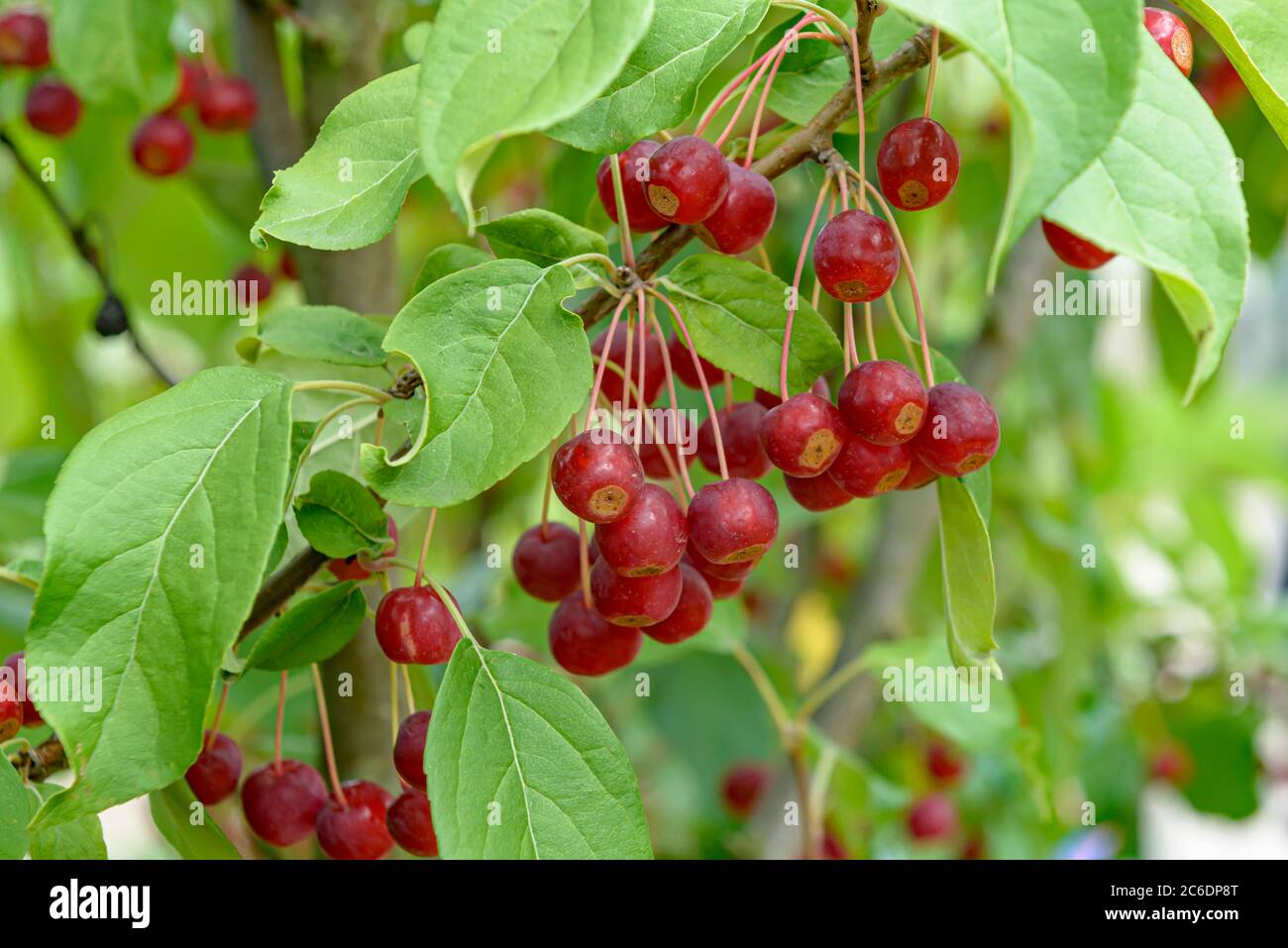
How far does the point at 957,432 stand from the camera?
87 cm

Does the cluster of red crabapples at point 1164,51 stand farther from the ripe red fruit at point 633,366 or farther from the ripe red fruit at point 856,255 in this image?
the ripe red fruit at point 633,366

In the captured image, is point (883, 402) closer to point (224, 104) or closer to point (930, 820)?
point (224, 104)

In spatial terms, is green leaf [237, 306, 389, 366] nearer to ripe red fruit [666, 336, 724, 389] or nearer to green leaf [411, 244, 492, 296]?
green leaf [411, 244, 492, 296]

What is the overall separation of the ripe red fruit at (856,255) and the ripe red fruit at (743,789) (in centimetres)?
151

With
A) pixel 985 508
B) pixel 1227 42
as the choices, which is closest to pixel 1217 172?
pixel 1227 42

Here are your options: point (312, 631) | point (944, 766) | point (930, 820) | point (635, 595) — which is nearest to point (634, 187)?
point (635, 595)

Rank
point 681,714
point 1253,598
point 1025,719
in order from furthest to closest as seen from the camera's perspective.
A: 1. point 1253,598
2. point 681,714
3. point 1025,719

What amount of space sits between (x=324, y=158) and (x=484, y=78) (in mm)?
253

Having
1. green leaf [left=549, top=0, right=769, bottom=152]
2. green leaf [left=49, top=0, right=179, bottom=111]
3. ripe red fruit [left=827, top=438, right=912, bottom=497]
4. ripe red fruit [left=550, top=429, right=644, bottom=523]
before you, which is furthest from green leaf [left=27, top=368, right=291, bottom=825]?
green leaf [left=49, top=0, right=179, bottom=111]

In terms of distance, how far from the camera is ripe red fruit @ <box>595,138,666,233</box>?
0.89 metres

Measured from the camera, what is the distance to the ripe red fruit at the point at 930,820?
2053 millimetres

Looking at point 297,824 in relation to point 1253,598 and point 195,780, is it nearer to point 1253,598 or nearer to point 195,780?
point 195,780

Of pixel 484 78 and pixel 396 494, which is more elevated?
pixel 484 78

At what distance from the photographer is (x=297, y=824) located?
40.6 inches
